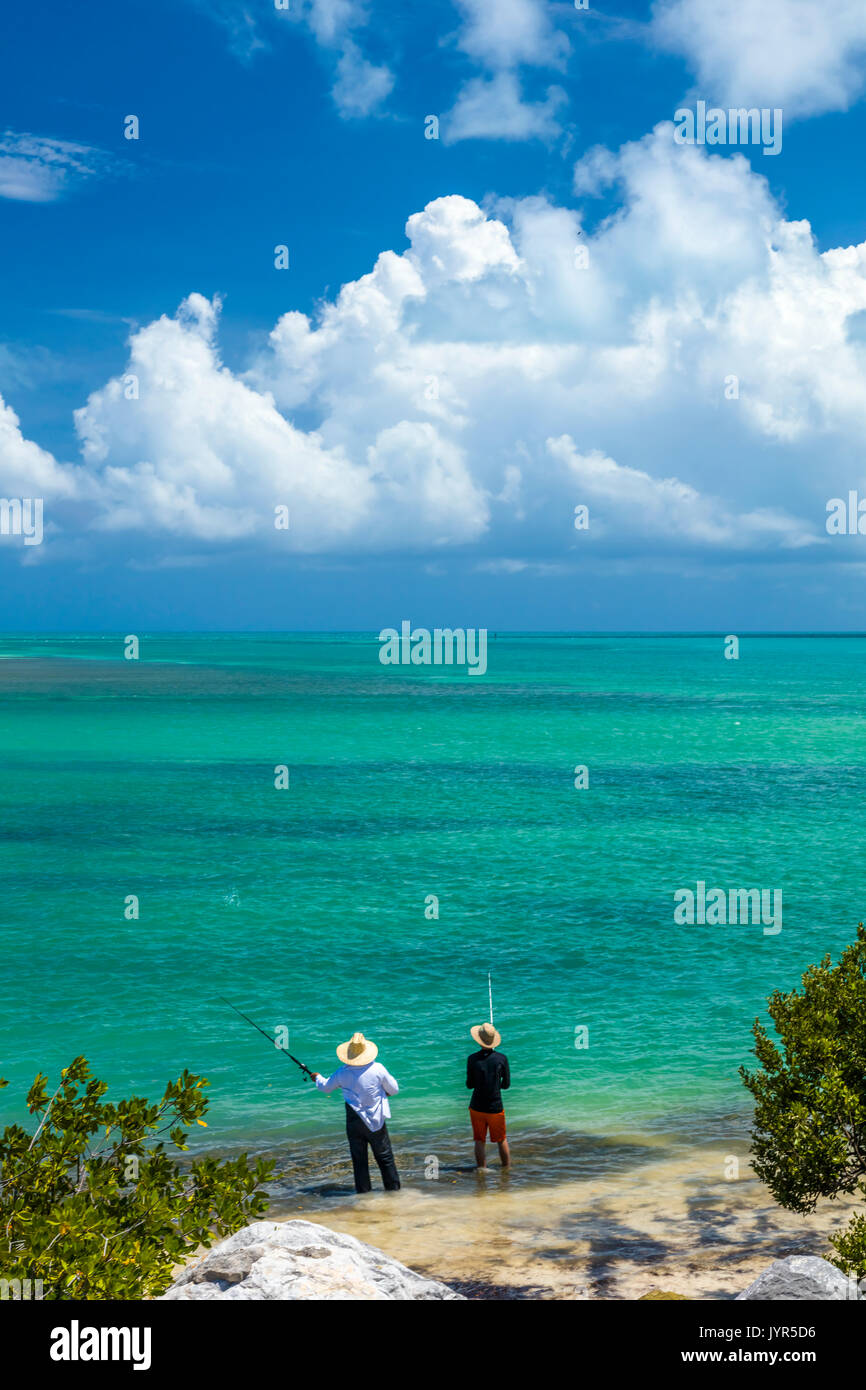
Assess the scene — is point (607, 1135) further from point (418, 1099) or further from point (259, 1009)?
point (259, 1009)

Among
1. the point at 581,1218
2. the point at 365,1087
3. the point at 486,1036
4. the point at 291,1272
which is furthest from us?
the point at 486,1036

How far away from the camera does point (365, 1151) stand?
1309cm

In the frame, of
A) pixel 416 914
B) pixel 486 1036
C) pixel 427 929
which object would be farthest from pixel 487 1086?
pixel 416 914

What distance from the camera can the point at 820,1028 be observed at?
9664mm

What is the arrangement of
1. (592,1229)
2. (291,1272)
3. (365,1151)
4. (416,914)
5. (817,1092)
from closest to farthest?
(291,1272) → (817,1092) → (592,1229) → (365,1151) → (416,914)

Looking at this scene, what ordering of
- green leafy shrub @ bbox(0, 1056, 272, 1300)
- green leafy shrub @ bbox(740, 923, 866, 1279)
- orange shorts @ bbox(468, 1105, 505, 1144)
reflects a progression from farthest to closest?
orange shorts @ bbox(468, 1105, 505, 1144) → green leafy shrub @ bbox(740, 923, 866, 1279) → green leafy shrub @ bbox(0, 1056, 272, 1300)

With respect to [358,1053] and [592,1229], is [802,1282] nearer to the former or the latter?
[592,1229]

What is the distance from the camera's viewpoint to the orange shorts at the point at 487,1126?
1370 cm

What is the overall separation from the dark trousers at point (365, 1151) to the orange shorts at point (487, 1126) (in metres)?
1.21

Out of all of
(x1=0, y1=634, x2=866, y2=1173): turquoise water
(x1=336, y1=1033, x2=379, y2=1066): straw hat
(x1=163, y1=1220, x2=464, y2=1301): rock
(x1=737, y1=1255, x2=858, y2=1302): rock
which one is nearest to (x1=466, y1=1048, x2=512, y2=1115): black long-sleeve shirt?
(x1=336, y1=1033, x2=379, y2=1066): straw hat

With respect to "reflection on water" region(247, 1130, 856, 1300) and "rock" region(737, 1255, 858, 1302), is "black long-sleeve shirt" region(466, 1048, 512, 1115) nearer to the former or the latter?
"reflection on water" region(247, 1130, 856, 1300)

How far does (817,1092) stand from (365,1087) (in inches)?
216

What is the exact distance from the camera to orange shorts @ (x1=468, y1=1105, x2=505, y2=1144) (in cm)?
1370
